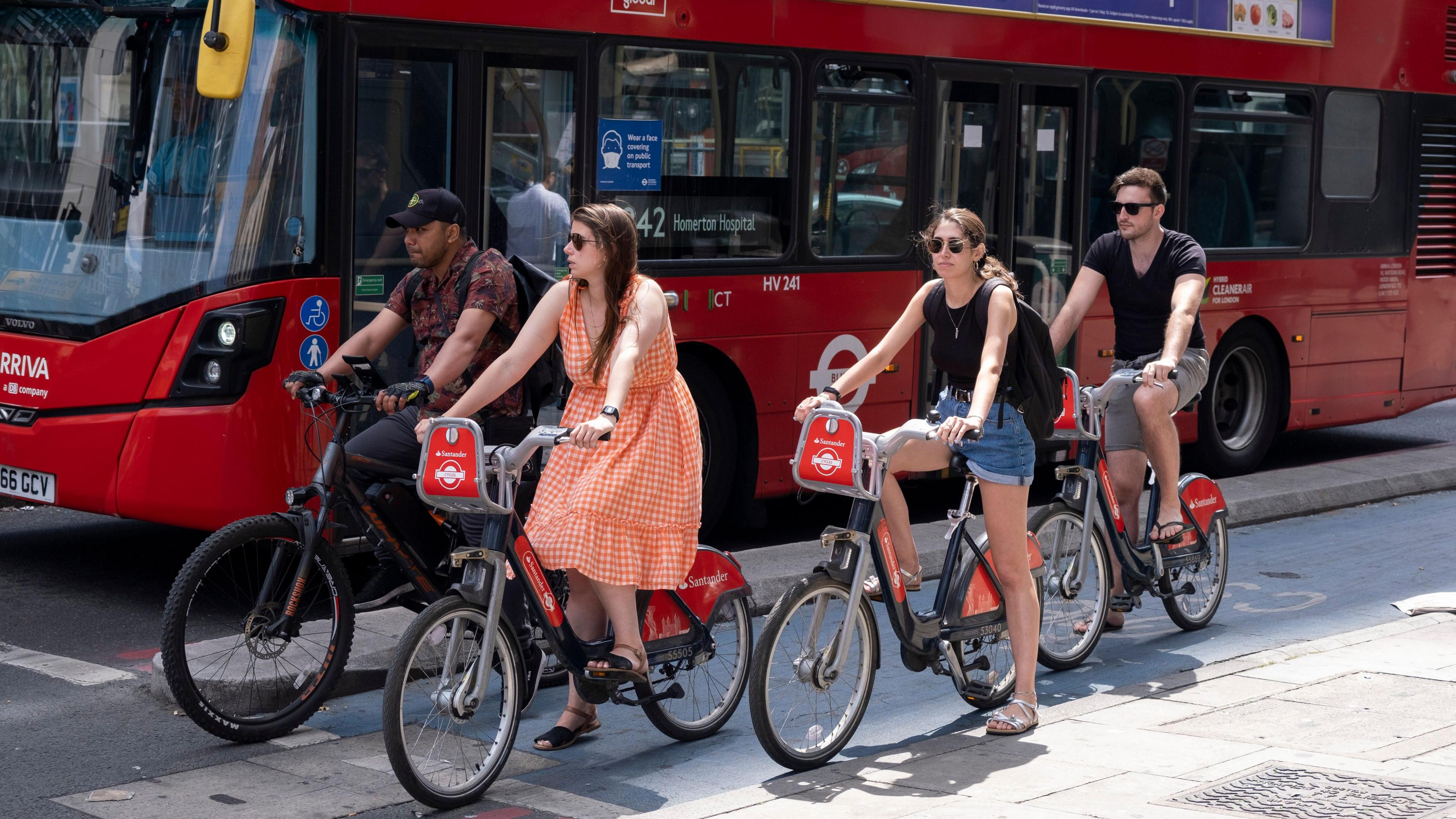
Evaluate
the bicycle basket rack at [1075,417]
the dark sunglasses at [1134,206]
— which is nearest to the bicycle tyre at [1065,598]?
the bicycle basket rack at [1075,417]

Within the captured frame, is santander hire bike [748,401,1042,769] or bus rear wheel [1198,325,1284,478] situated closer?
santander hire bike [748,401,1042,769]

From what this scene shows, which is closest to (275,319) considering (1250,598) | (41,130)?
(41,130)

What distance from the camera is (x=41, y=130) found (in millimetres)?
7535

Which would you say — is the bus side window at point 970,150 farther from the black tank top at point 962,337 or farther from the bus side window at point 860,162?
the black tank top at point 962,337

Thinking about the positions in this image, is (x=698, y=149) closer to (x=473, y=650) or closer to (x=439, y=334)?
(x=439, y=334)

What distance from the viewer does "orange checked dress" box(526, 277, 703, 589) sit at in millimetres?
5090

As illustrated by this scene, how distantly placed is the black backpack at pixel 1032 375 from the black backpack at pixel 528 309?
1552mm

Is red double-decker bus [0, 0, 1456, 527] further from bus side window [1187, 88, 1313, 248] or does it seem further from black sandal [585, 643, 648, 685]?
black sandal [585, 643, 648, 685]

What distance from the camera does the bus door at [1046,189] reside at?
995cm

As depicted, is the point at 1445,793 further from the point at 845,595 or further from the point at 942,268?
the point at 942,268

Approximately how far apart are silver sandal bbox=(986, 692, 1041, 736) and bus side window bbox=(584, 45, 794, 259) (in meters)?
3.38

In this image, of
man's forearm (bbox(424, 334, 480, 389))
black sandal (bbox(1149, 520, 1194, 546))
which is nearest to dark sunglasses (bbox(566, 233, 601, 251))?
man's forearm (bbox(424, 334, 480, 389))

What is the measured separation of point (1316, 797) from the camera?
4625 mm

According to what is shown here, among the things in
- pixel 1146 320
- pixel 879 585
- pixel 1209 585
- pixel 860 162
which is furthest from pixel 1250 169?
pixel 879 585
